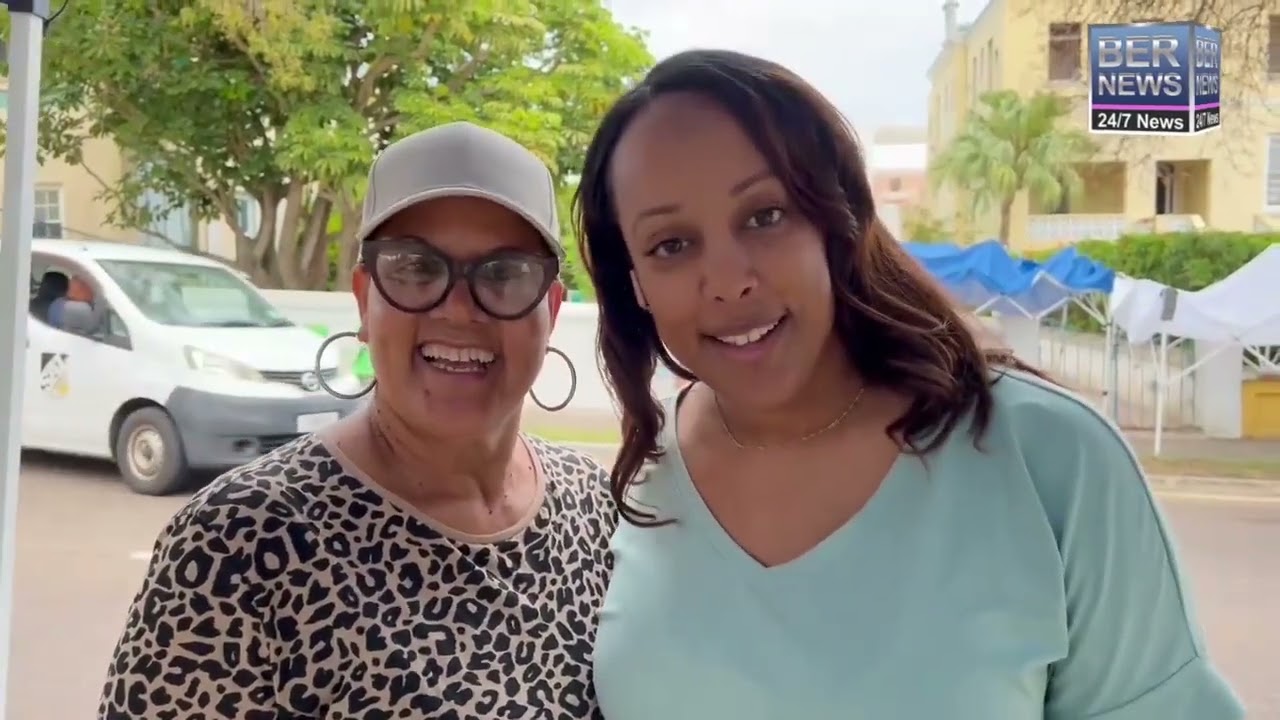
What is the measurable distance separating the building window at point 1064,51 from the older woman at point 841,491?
132 centimetres

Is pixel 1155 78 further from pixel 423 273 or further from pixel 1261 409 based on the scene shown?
pixel 1261 409

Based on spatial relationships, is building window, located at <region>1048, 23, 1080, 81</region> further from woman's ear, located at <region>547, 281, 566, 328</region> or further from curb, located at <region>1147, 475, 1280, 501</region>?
woman's ear, located at <region>547, 281, 566, 328</region>

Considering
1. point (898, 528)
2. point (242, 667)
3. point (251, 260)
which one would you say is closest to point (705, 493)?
point (898, 528)

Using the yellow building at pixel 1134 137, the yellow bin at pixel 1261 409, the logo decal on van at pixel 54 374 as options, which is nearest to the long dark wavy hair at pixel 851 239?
the yellow building at pixel 1134 137

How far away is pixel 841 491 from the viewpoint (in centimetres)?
100

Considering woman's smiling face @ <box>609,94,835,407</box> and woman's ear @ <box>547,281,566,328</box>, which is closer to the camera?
woman's smiling face @ <box>609,94,835,407</box>

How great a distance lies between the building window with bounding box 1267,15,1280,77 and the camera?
2107 millimetres

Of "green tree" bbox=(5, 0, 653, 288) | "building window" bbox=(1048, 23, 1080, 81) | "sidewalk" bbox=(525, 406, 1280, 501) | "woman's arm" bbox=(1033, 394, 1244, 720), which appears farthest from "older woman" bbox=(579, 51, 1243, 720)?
"building window" bbox=(1048, 23, 1080, 81)

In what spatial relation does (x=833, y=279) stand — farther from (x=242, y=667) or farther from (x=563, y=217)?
(x=242, y=667)

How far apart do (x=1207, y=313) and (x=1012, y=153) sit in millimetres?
987

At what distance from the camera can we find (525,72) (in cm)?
270

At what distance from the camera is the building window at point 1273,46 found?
6.91 ft

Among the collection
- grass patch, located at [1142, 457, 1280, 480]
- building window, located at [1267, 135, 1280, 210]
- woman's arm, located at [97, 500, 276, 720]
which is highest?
building window, located at [1267, 135, 1280, 210]

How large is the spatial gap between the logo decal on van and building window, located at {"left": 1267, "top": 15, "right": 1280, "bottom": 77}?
110 inches
